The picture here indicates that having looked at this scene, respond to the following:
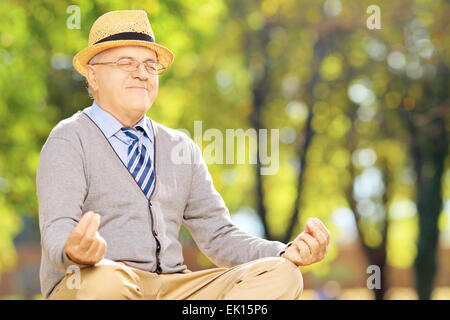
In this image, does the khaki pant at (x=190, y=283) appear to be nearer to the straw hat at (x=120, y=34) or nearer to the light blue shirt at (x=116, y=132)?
the light blue shirt at (x=116, y=132)

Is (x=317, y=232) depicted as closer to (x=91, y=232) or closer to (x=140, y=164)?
(x=140, y=164)

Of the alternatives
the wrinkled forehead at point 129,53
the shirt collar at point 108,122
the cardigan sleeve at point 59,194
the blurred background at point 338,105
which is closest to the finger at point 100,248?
the cardigan sleeve at point 59,194

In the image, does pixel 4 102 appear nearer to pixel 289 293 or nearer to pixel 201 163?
pixel 201 163

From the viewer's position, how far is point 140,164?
3.46m

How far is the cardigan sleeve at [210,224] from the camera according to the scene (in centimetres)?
355

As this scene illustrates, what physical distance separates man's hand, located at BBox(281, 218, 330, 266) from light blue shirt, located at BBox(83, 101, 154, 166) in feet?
3.10

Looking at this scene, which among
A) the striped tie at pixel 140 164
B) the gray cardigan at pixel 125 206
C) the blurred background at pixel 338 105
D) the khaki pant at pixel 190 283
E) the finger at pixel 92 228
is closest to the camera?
the finger at pixel 92 228

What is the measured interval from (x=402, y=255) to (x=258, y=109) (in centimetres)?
1166

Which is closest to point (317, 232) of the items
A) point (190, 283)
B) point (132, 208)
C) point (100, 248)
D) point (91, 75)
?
point (190, 283)

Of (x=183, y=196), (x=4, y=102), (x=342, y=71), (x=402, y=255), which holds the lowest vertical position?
(x=402, y=255)

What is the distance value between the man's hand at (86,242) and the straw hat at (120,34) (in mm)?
1193

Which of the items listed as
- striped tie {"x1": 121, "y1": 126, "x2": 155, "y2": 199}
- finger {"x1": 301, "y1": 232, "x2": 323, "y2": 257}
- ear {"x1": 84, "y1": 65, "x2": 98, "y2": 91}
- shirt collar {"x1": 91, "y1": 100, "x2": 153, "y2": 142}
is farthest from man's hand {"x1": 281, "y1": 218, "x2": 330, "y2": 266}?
ear {"x1": 84, "y1": 65, "x2": 98, "y2": 91}
